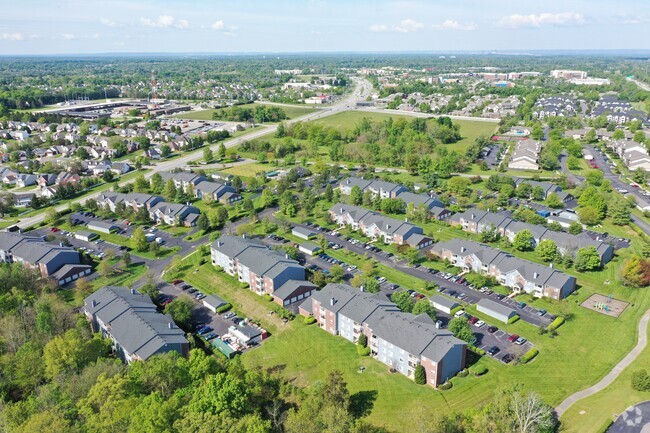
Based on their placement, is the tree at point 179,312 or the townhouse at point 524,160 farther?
the townhouse at point 524,160

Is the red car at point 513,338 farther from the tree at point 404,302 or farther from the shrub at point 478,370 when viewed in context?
the tree at point 404,302

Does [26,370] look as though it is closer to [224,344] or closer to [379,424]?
[224,344]

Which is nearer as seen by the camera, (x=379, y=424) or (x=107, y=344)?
(x=379, y=424)

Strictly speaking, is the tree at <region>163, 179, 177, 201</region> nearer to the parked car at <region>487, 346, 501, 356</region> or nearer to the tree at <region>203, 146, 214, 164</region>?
the tree at <region>203, 146, 214, 164</region>

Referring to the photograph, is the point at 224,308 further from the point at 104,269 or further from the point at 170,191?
the point at 170,191

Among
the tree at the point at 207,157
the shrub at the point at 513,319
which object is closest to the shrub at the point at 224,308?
the shrub at the point at 513,319

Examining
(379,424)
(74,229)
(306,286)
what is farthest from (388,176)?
(379,424)
